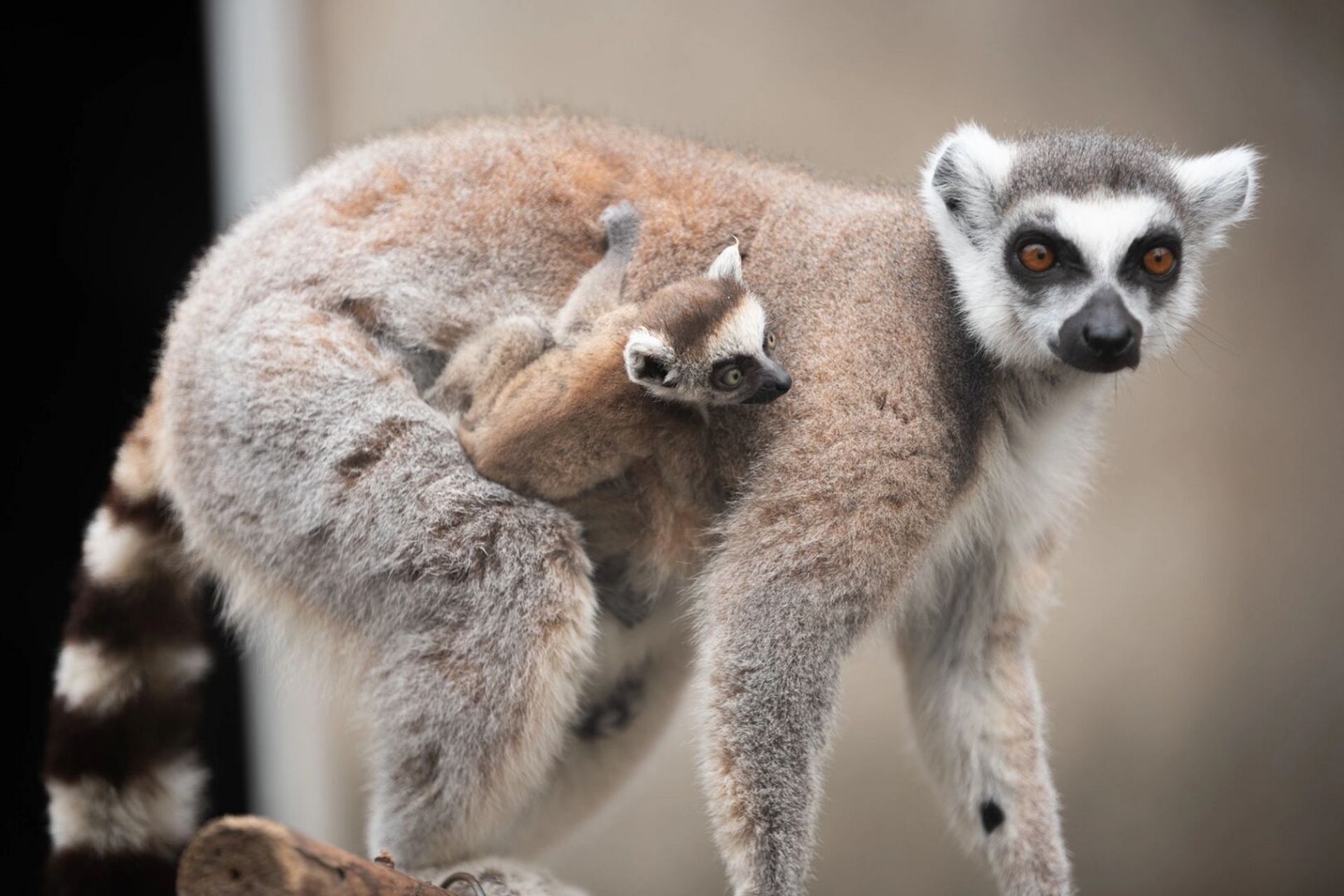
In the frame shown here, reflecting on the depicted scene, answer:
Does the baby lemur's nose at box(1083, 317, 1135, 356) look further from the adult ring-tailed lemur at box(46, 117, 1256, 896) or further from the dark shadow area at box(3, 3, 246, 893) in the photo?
the dark shadow area at box(3, 3, 246, 893)

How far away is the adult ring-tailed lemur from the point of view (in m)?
3.10

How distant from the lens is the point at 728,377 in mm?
3172

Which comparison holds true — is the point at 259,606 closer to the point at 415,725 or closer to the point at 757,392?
the point at 415,725

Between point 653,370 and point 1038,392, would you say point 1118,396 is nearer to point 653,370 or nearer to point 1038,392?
point 1038,392

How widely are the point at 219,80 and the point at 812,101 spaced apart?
3.04m

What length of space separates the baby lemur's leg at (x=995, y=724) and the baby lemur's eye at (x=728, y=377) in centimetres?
110

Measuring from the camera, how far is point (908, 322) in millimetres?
3305

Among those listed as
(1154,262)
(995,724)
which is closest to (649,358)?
(1154,262)

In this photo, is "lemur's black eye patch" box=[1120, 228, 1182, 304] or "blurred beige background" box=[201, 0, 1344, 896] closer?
"lemur's black eye patch" box=[1120, 228, 1182, 304]

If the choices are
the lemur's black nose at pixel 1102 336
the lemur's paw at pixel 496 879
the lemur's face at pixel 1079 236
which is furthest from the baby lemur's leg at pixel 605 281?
the lemur's paw at pixel 496 879

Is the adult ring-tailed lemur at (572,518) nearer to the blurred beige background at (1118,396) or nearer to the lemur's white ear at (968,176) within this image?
the lemur's white ear at (968,176)

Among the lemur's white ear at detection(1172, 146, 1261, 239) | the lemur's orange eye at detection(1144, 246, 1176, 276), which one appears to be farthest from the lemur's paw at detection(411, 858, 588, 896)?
the lemur's white ear at detection(1172, 146, 1261, 239)

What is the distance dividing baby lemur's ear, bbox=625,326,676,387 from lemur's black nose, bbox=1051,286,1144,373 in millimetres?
1038

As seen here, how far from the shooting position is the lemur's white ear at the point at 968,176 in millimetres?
3287
